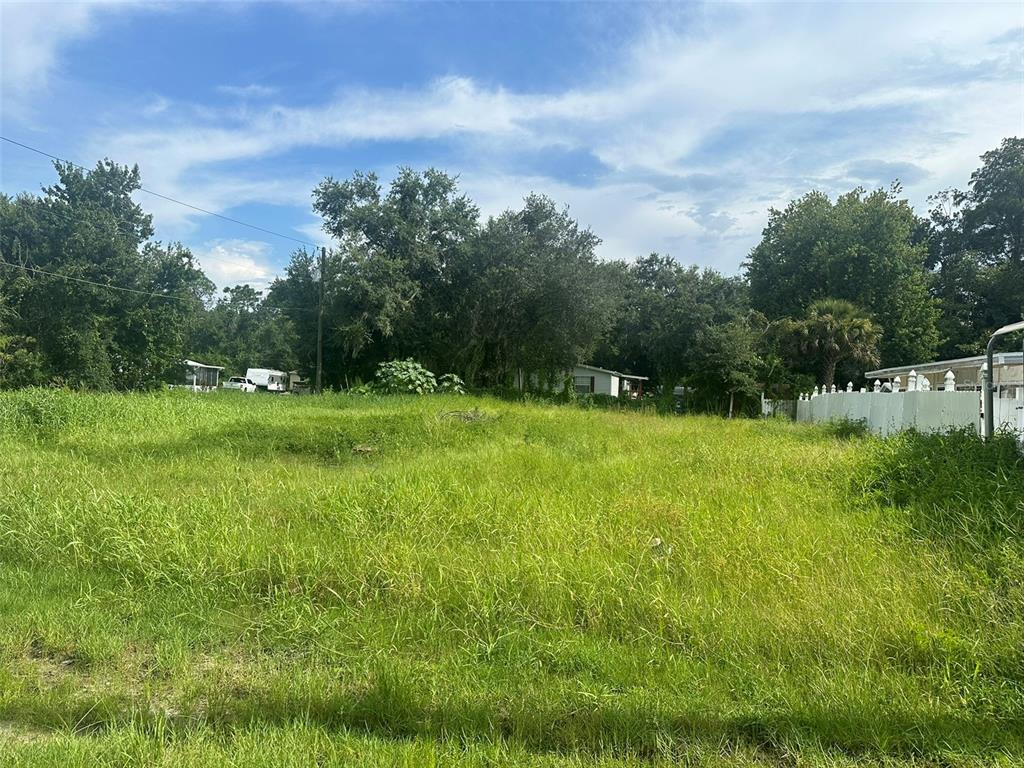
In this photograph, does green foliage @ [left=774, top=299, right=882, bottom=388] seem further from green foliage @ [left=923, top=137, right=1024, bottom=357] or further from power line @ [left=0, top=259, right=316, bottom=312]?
power line @ [left=0, top=259, right=316, bottom=312]

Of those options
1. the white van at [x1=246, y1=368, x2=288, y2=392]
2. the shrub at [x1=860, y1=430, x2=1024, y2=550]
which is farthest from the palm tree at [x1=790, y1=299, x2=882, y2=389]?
the white van at [x1=246, y1=368, x2=288, y2=392]

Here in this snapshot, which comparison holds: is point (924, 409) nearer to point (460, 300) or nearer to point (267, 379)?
point (460, 300)

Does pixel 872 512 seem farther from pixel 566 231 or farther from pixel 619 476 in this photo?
pixel 566 231

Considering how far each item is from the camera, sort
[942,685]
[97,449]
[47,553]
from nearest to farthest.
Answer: [942,685]
[47,553]
[97,449]

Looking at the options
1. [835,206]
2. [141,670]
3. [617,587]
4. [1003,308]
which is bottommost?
[141,670]

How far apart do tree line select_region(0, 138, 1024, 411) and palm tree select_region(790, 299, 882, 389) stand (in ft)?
0.27

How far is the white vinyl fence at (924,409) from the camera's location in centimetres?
776

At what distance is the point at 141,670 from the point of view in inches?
133

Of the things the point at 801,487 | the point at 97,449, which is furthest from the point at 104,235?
the point at 801,487

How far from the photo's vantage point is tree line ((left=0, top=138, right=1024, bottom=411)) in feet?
90.4

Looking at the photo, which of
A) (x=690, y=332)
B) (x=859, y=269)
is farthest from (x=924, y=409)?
(x=859, y=269)

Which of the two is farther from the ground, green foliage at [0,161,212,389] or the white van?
green foliage at [0,161,212,389]

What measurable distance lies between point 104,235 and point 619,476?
3237cm

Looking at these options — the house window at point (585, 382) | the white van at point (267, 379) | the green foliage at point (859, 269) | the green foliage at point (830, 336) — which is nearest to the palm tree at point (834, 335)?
→ the green foliage at point (830, 336)
